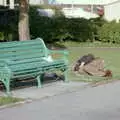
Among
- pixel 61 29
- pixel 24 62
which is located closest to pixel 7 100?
pixel 24 62

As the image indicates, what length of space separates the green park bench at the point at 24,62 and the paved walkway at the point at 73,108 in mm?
787

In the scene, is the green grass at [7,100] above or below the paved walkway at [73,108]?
above

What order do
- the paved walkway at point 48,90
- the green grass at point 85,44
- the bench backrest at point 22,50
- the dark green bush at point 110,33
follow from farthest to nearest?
the dark green bush at point 110,33 < the green grass at point 85,44 < the bench backrest at point 22,50 < the paved walkway at point 48,90

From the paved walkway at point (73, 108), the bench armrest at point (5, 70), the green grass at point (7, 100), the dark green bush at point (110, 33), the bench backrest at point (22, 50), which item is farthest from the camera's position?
the dark green bush at point (110, 33)

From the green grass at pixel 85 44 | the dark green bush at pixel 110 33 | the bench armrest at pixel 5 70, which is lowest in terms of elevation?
the green grass at pixel 85 44

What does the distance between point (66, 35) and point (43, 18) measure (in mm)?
1462

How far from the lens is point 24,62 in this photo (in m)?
11.2

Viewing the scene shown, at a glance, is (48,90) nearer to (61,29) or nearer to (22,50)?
(22,50)

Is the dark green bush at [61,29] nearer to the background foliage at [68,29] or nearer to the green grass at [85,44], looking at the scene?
the background foliage at [68,29]

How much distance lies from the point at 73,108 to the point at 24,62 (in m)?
2.07

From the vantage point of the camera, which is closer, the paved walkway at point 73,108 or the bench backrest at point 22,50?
the paved walkway at point 73,108

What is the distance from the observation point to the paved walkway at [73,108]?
345 inches

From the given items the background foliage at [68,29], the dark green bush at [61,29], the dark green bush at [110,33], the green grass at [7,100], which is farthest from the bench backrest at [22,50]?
the dark green bush at [110,33]

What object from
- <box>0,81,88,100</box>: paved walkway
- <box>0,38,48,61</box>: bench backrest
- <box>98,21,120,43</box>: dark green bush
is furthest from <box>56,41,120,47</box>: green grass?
<box>0,81,88,100</box>: paved walkway
